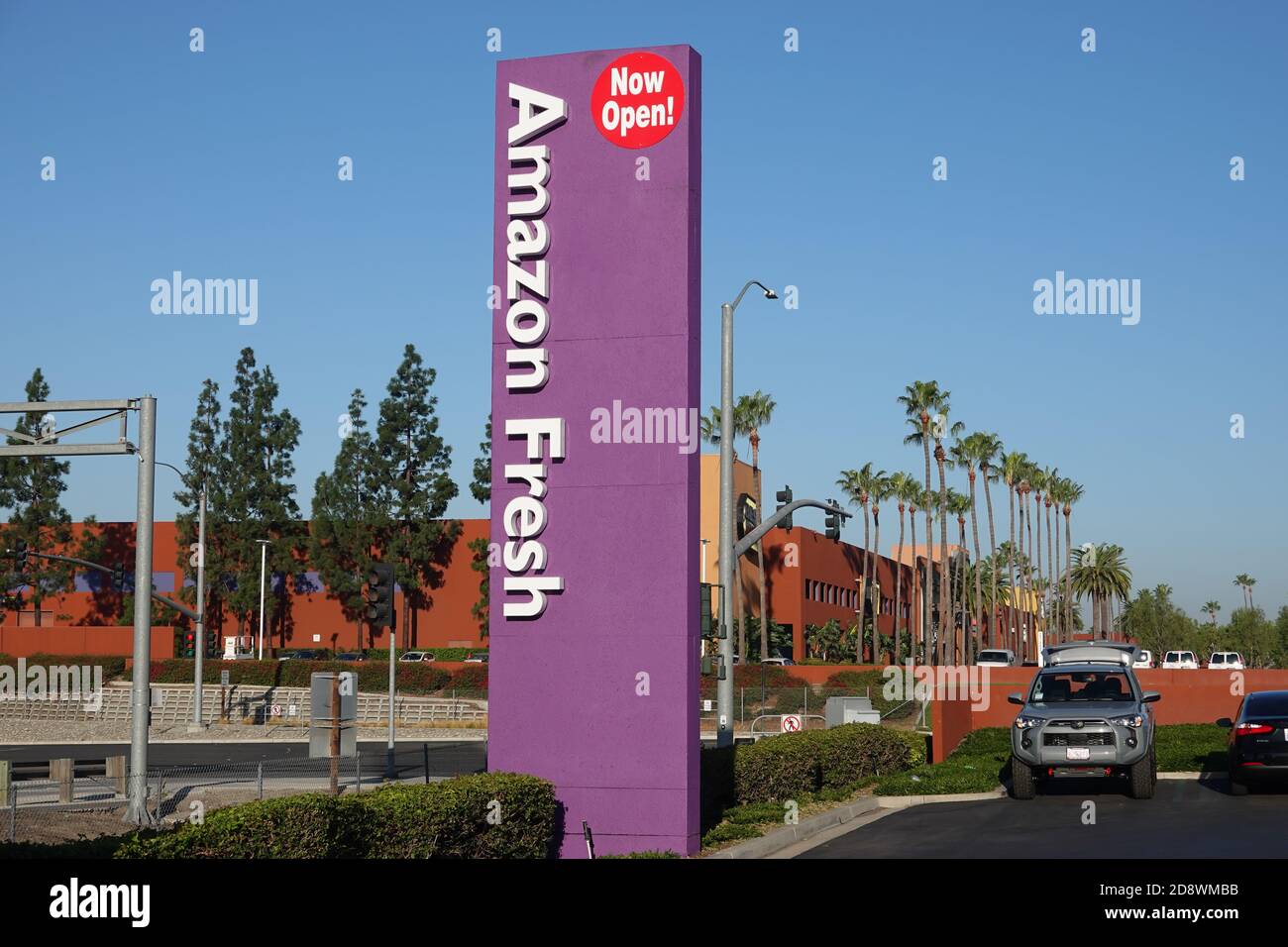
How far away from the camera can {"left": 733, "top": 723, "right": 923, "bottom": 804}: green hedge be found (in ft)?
71.4

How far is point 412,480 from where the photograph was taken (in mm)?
87688

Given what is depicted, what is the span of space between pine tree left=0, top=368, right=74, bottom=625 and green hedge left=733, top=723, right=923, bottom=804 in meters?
71.3

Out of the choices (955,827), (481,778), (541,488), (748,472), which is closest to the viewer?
(481,778)

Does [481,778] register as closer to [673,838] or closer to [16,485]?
[673,838]

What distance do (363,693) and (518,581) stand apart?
183ft

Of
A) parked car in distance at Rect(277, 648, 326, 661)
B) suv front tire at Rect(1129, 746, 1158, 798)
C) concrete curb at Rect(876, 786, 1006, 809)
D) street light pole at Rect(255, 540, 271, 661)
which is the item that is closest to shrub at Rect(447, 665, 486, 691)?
parked car in distance at Rect(277, 648, 326, 661)

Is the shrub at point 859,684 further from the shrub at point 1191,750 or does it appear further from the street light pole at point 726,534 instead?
the street light pole at point 726,534

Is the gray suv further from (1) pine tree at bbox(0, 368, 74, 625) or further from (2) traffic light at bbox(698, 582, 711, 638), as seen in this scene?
(1) pine tree at bbox(0, 368, 74, 625)

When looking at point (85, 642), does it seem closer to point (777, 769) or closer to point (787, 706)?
point (787, 706)

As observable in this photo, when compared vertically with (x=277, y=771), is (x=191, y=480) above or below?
above

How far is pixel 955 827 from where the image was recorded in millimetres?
19656

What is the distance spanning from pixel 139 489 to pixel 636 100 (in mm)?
13772

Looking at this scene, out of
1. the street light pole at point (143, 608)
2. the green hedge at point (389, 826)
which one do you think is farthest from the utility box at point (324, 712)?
the green hedge at point (389, 826)

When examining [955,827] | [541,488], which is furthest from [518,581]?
[955,827]
